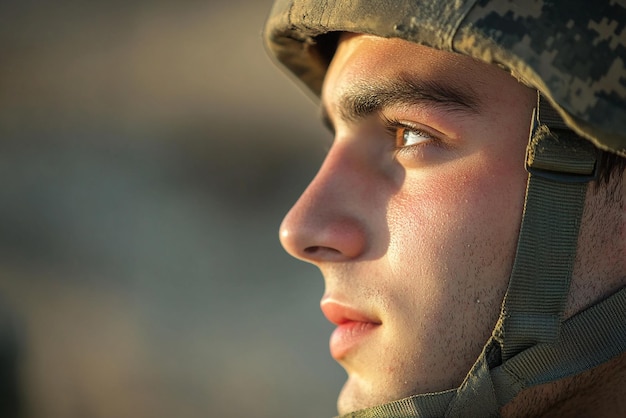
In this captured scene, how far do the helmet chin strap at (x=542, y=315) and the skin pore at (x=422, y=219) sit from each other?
0.12ft

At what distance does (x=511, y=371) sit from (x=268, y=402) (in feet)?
11.9

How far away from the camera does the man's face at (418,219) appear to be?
178 centimetres

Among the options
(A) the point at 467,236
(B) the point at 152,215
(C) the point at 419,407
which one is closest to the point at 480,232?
(A) the point at 467,236

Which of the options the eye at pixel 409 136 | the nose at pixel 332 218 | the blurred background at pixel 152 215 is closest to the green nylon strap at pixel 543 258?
the eye at pixel 409 136

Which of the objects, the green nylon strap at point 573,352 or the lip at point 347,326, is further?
the lip at point 347,326

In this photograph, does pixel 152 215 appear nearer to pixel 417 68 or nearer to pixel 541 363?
pixel 417 68

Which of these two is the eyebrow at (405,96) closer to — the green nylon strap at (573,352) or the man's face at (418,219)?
the man's face at (418,219)

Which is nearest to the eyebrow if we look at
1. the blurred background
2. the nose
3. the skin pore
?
the skin pore

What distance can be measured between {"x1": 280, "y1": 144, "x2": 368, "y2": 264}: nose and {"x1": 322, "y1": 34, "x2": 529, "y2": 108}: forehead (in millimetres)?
186

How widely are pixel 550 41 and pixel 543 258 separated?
0.42 m

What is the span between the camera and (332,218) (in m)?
1.92

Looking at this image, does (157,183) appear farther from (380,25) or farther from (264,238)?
(380,25)

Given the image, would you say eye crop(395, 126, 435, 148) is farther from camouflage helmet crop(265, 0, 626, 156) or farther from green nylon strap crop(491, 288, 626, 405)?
green nylon strap crop(491, 288, 626, 405)

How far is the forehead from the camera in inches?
70.7
